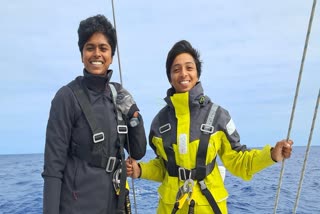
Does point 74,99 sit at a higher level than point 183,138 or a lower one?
higher

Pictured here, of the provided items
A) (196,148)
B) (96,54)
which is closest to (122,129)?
(96,54)

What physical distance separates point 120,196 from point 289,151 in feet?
4.45

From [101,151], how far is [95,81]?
538 mm

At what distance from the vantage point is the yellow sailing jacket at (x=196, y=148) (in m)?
2.96

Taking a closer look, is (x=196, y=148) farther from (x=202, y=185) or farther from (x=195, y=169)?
(x=202, y=185)

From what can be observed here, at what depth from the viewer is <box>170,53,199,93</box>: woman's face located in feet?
→ 10.2

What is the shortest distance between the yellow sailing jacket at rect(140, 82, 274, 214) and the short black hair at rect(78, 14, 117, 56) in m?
0.81

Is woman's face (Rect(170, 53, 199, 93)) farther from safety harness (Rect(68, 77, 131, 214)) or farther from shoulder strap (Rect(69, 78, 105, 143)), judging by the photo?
shoulder strap (Rect(69, 78, 105, 143))

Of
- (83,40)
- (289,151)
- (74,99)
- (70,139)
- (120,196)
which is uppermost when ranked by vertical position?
(83,40)

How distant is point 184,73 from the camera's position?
3100mm

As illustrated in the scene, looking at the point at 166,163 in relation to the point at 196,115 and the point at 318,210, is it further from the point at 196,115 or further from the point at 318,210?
the point at 318,210

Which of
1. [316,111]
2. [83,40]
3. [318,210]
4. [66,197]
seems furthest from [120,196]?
[318,210]

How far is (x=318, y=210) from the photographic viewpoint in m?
9.30

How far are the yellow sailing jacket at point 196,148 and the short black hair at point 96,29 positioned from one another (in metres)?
0.81
